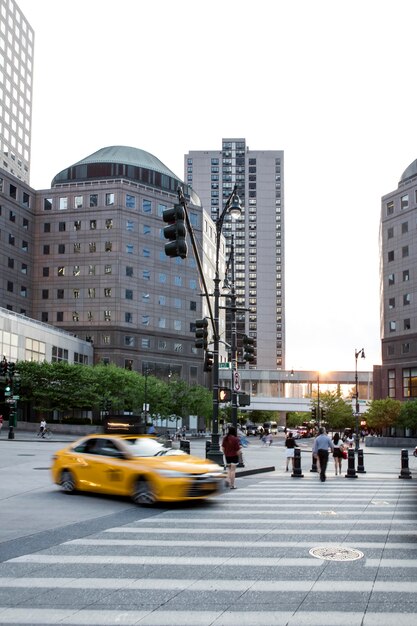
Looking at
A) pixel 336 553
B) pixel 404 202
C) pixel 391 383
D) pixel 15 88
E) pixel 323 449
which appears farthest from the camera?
pixel 15 88

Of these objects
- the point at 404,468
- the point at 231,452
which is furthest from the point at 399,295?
the point at 231,452

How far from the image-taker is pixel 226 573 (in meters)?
8.59

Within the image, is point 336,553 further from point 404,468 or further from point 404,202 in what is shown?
point 404,202

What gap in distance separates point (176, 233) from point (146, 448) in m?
5.22

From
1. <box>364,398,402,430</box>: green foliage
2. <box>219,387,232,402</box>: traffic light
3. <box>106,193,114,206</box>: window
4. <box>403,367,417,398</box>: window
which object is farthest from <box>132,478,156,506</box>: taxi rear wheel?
<box>106,193,114,206</box>: window

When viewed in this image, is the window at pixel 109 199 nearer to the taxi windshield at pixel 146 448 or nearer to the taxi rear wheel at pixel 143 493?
the taxi windshield at pixel 146 448

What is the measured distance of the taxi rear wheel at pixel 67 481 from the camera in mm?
17047

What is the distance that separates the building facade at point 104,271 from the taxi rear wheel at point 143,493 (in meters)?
82.7

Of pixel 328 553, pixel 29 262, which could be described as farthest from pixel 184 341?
pixel 328 553

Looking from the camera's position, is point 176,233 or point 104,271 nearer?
point 176,233

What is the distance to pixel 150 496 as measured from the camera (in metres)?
15.0

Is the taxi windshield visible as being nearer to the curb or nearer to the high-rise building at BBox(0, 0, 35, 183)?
the curb

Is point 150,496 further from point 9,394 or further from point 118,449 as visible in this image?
point 9,394

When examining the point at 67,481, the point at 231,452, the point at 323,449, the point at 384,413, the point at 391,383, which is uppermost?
the point at 391,383
